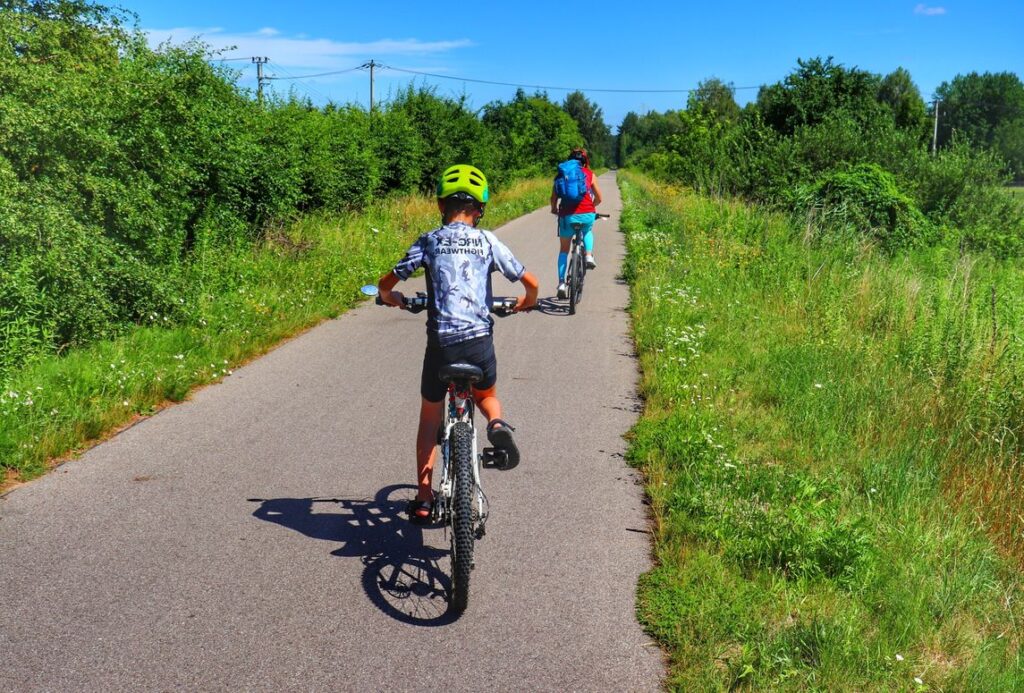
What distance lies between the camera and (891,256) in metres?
19.3

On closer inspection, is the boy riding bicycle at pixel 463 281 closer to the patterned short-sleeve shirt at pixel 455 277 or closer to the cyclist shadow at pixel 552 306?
A: the patterned short-sleeve shirt at pixel 455 277

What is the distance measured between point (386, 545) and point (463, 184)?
6.39 ft

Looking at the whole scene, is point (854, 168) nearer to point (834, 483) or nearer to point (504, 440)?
point (834, 483)

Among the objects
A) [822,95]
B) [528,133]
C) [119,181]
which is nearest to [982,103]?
[528,133]

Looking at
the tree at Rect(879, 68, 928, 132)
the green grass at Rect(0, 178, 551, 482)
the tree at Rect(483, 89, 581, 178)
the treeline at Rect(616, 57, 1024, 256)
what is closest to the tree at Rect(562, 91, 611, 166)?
the tree at Rect(879, 68, 928, 132)

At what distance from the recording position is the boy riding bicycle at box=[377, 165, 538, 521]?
4.36 metres

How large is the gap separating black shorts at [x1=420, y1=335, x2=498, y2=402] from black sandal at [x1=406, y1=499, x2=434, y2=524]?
1.94 feet

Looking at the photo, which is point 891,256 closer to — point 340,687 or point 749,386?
point 749,386

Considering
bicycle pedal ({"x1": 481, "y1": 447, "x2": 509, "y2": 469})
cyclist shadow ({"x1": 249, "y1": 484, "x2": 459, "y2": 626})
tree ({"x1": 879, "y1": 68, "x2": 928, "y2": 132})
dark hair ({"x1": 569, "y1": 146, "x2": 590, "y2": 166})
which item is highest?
tree ({"x1": 879, "y1": 68, "x2": 928, "y2": 132})

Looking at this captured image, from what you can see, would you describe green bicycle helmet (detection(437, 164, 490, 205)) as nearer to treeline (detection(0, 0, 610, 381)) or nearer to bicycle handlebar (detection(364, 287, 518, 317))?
Result: bicycle handlebar (detection(364, 287, 518, 317))

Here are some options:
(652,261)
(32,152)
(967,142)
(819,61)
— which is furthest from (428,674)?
(819,61)

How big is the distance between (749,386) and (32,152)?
659 centimetres

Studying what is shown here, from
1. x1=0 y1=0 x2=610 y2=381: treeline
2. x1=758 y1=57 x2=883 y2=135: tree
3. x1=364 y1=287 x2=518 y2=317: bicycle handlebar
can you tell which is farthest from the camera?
x1=758 y1=57 x2=883 y2=135: tree

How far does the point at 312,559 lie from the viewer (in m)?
4.64
